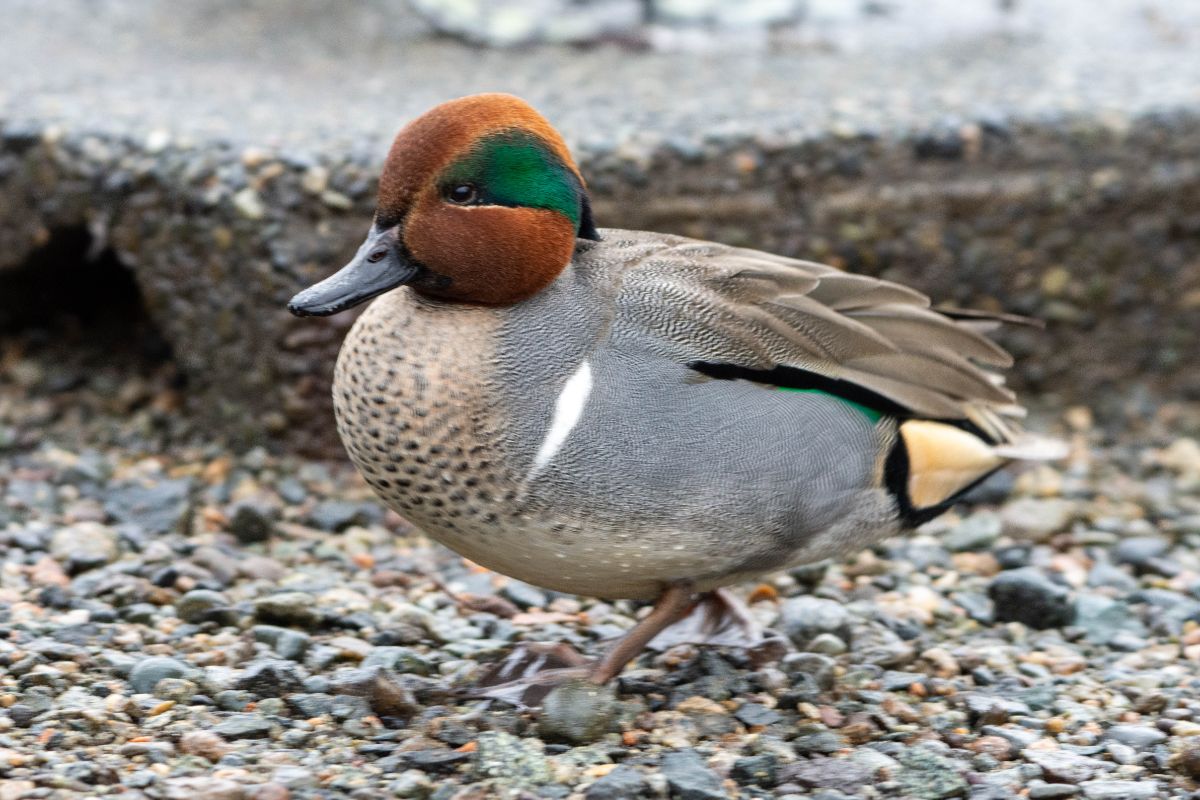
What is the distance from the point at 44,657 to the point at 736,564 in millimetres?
1542

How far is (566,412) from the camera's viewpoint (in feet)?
10.4

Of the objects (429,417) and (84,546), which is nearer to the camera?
(429,417)

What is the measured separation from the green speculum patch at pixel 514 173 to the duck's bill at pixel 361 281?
0.20 meters

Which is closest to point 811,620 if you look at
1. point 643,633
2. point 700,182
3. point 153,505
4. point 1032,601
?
point 1032,601

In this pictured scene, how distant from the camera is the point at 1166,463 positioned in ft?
17.5

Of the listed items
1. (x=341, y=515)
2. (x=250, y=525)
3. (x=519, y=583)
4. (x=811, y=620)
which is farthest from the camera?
(x=341, y=515)

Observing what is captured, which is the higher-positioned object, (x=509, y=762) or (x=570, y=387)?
(x=570, y=387)

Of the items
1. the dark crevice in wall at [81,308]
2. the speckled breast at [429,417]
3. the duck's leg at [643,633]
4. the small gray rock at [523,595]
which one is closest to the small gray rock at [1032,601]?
the duck's leg at [643,633]

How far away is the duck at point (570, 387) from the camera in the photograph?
10.3 feet

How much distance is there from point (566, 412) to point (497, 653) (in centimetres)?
81

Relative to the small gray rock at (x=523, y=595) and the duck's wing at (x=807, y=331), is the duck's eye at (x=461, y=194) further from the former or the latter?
the small gray rock at (x=523, y=595)

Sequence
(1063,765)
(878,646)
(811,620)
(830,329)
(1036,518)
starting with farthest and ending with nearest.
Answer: (1036,518) → (811,620) → (878,646) → (830,329) → (1063,765)

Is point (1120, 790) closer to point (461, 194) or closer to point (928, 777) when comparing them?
point (928, 777)

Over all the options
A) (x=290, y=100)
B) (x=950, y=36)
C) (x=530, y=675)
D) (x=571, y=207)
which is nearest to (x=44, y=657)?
(x=530, y=675)
